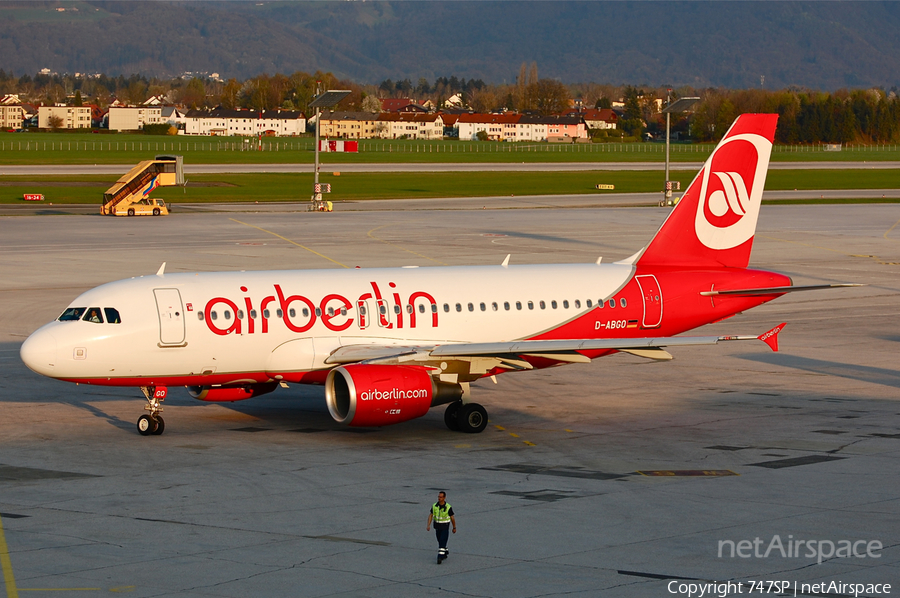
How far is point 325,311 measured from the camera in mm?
31641

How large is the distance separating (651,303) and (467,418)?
780cm

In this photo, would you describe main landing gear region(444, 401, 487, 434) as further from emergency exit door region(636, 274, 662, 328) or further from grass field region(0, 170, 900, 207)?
grass field region(0, 170, 900, 207)

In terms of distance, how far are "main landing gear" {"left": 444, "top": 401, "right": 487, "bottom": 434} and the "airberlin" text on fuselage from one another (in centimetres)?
285

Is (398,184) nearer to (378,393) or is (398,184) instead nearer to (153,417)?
(153,417)

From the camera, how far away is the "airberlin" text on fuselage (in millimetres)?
30859

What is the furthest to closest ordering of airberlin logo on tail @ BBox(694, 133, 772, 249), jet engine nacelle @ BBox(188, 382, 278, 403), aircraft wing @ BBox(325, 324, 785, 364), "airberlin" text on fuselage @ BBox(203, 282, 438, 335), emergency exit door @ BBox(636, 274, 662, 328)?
airberlin logo on tail @ BBox(694, 133, 772, 249), emergency exit door @ BBox(636, 274, 662, 328), jet engine nacelle @ BBox(188, 382, 278, 403), "airberlin" text on fuselage @ BBox(203, 282, 438, 335), aircraft wing @ BBox(325, 324, 785, 364)

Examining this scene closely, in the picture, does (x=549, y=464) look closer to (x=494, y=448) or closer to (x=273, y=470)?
(x=494, y=448)

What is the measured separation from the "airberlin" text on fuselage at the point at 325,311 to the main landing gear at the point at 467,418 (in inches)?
112

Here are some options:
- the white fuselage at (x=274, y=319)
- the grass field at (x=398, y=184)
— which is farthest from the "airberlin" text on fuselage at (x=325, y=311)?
the grass field at (x=398, y=184)

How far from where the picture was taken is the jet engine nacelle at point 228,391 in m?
32.3

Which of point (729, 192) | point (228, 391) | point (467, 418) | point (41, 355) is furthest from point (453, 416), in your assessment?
point (729, 192)

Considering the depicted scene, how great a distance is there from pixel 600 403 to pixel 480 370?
574 cm

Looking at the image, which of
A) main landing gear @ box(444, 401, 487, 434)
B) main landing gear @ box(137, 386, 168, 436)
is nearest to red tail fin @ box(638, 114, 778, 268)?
main landing gear @ box(444, 401, 487, 434)

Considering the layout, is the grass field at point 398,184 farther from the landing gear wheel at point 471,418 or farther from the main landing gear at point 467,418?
the landing gear wheel at point 471,418
